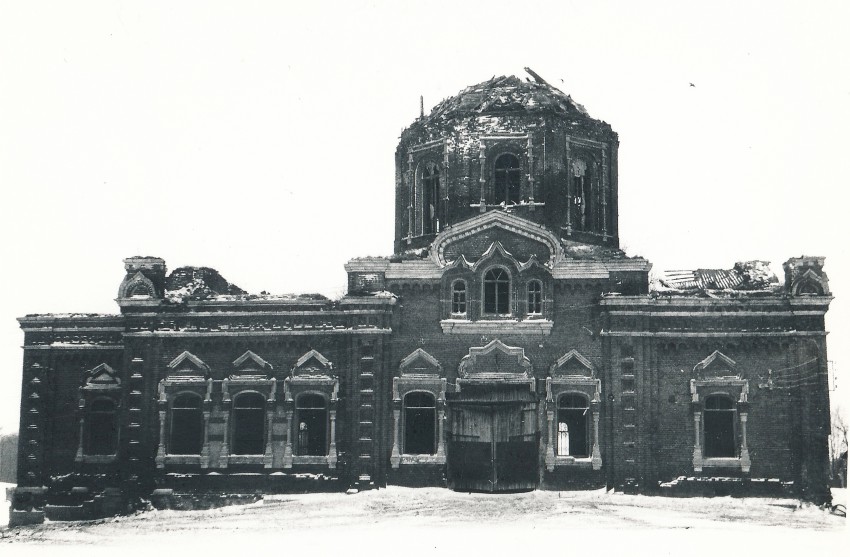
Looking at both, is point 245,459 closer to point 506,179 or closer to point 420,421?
point 420,421

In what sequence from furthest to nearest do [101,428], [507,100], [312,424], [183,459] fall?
[507,100], [101,428], [312,424], [183,459]

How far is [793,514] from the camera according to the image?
21125mm

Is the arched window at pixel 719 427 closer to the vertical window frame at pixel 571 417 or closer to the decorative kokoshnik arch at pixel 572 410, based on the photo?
the decorative kokoshnik arch at pixel 572 410

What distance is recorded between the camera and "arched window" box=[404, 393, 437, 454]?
23.0 meters

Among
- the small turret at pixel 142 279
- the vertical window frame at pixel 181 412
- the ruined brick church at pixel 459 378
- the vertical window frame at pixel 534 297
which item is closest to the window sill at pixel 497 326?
the ruined brick church at pixel 459 378

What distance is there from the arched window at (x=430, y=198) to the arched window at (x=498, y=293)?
129 inches

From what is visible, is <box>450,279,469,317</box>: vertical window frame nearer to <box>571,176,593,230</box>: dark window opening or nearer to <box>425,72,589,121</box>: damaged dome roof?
<box>571,176,593,230</box>: dark window opening

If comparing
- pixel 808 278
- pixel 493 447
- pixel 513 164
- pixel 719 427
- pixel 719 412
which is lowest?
pixel 493 447

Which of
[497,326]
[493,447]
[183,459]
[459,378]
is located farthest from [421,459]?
[183,459]

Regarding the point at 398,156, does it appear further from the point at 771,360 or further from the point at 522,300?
the point at 771,360

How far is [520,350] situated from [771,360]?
6.41 meters

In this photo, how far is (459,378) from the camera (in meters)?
22.9

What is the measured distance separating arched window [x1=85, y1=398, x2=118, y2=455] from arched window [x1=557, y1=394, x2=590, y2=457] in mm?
12327

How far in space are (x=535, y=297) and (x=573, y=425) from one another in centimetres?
348
